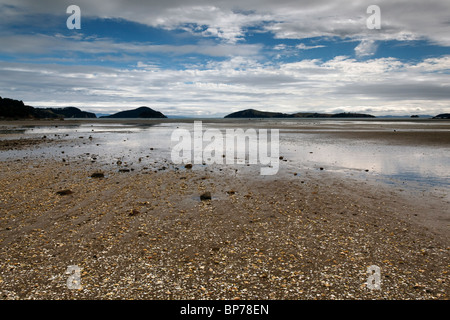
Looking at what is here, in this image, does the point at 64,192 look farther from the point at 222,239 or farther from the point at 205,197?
the point at 222,239

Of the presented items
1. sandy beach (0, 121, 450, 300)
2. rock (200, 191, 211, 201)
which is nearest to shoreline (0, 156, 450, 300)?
sandy beach (0, 121, 450, 300)

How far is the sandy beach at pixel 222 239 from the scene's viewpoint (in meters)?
7.28

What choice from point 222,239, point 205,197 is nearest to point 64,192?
point 205,197

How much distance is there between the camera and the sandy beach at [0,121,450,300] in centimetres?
728

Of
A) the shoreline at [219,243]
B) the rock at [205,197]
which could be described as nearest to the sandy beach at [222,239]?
the shoreline at [219,243]

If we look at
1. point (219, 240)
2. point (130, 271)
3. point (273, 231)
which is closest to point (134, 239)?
point (130, 271)

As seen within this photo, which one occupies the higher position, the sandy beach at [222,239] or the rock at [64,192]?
the rock at [64,192]

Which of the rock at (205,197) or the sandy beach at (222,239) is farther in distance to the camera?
the rock at (205,197)

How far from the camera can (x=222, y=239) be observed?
10180 mm

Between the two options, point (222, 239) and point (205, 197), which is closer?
point (222, 239)

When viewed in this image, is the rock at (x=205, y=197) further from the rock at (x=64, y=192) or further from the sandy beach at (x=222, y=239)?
the rock at (x=64, y=192)
